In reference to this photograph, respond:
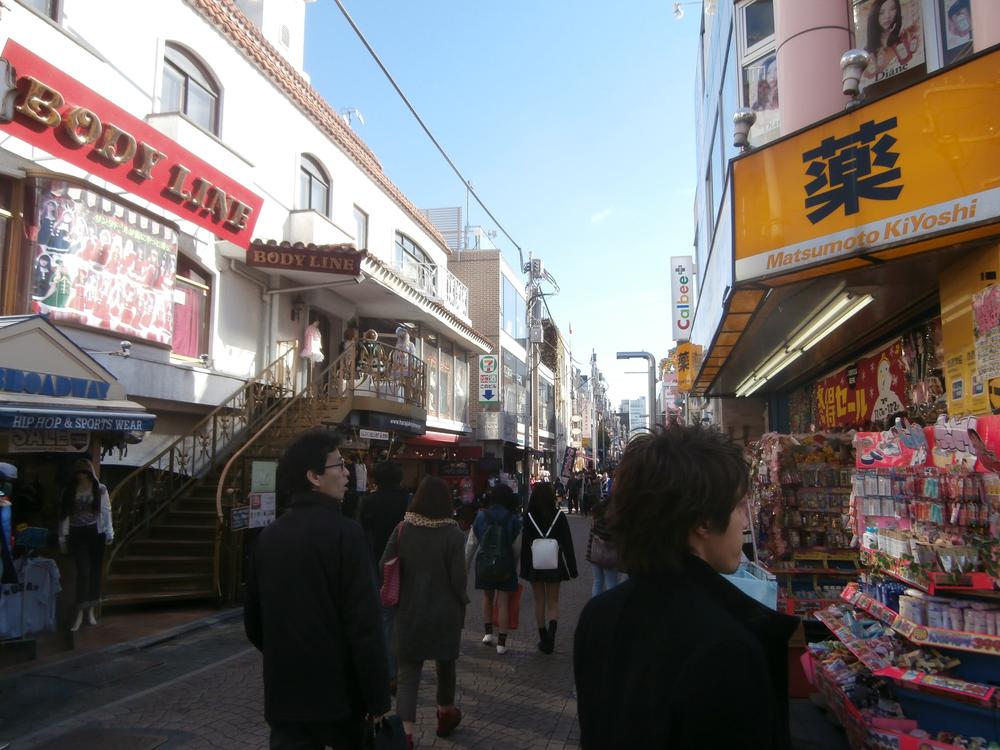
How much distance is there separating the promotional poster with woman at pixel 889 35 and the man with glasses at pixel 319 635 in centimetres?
705

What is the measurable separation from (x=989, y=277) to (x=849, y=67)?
231cm

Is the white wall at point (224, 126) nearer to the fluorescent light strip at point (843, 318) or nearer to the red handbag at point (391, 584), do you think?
the red handbag at point (391, 584)

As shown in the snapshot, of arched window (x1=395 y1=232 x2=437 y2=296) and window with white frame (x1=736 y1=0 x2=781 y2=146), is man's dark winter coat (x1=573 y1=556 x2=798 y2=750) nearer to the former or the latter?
window with white frame (x1=736 y1=0 x2=781 y2=146)

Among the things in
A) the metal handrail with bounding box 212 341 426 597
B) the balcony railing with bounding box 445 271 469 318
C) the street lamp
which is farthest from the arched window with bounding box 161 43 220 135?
the street lamp

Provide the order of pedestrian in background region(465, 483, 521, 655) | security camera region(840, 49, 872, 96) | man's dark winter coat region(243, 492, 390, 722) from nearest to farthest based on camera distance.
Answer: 1. man's dark winter coat region(243, 492, 390, 722)
2. security camera region(840, 49, 872, 96)
3. pedestrian in background region(465, 483, 521, 655)

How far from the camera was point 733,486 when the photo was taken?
1.71 metres

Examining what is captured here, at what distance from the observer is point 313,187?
629 inches

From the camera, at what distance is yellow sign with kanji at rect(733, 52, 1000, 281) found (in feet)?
15.2

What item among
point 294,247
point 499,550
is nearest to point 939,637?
point 499,550

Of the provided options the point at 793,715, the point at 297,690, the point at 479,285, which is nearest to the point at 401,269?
the point at 479,285

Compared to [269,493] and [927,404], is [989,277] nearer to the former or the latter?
[927,404]

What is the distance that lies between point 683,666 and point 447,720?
393 cm

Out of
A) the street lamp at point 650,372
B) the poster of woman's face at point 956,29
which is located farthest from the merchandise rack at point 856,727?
the street lamp at point 650,372

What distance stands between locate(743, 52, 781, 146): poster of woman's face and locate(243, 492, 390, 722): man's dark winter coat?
7.69 meters
